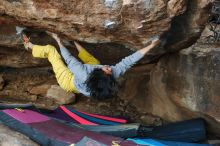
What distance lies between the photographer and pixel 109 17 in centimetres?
414

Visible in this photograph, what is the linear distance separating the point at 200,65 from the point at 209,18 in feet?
2.36

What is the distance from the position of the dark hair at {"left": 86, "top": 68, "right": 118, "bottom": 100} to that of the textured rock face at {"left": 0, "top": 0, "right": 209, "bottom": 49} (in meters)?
0.55

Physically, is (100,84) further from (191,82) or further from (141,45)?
(191,82)

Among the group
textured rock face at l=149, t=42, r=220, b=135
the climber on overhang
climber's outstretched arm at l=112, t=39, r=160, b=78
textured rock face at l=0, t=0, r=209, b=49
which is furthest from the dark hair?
textured rock face at l=149, t=42, r=220, b=135

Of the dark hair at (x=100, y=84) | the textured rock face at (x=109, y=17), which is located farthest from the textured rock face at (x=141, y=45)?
the dark hair at (x=100, y=84)

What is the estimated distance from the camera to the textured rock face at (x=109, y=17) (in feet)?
12.8

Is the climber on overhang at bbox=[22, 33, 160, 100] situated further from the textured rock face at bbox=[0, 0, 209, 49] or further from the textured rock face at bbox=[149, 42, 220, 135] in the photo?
the textured rock face at bbox=[149, 42, 220, 135]

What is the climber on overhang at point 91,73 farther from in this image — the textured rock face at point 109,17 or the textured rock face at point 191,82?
the textured rock face at point 191,82

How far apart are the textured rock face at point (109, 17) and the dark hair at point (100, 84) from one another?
0.55 meters

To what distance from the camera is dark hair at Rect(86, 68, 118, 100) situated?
13.0ft

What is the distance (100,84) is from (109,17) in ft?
2.29

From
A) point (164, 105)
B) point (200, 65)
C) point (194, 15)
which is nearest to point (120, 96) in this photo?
point (164, 105)

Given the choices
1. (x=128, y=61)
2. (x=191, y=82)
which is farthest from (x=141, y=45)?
(x=191, y=82)

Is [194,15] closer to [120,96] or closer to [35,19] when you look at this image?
[35,19]
